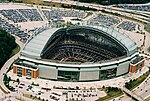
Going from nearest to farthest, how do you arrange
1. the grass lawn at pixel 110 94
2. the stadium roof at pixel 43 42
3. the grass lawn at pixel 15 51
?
Result: the grass lawn at pixel 110 94 < the stadium roof at pixel 43 42 < the grass lawn at pixel 15 51

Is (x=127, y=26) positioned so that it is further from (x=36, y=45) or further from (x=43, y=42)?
(x=36, y=45)

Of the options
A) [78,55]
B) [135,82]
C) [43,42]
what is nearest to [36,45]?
[43,42]

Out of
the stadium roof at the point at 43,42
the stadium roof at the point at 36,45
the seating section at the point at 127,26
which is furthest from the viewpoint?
the seating section at the point at 127,26

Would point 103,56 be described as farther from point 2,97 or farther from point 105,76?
point 2,97

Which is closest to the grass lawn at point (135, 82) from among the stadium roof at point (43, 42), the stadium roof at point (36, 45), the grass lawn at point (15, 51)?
the stadium roof at point (43, 42)

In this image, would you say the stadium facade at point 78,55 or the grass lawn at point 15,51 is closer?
the stadium facade at point 78,55

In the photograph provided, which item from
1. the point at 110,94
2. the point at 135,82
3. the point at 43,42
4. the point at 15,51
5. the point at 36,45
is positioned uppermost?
the point at 43,42

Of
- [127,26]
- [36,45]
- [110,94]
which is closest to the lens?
[110,94]

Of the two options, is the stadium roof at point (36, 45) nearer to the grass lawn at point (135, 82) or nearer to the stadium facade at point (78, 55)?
the stadium facade at point (78, 55)
